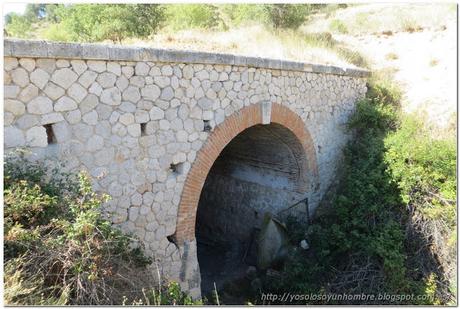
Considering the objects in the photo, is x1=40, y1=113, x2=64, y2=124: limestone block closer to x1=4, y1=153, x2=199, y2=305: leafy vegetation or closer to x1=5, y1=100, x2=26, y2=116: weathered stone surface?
x1=5, y1=100, x2=26, y2=116: weathered stone surface

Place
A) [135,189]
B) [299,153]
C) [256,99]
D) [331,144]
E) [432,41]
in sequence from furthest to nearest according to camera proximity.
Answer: [432,41], [331,144], [299,153], [256,99], [135,189]

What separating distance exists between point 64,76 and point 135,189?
5.40ft

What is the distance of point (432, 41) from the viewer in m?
12.6

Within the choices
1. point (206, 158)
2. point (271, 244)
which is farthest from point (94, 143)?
point (271, 244)

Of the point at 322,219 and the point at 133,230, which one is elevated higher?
the point at 133,230

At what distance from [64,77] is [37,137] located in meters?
0.71

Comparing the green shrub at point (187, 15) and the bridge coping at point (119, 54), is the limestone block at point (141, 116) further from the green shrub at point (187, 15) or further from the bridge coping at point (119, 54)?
the green shrub at point (187, 15)

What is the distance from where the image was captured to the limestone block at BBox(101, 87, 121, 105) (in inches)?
172

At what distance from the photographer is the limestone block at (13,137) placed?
12.0 ft

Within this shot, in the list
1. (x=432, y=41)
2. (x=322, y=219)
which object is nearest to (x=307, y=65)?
(x=322, y=219)

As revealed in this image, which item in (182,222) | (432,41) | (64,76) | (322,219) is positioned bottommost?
(322,219)

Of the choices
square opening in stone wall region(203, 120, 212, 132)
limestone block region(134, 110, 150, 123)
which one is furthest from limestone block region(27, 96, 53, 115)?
square opening in stone wall region(203, 120, 212, 132)

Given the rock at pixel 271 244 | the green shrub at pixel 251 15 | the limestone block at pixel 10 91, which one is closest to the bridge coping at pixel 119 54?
the limestone block at pixel 10 91

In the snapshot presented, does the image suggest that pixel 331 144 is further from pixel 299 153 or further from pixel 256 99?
pixel 256 99
